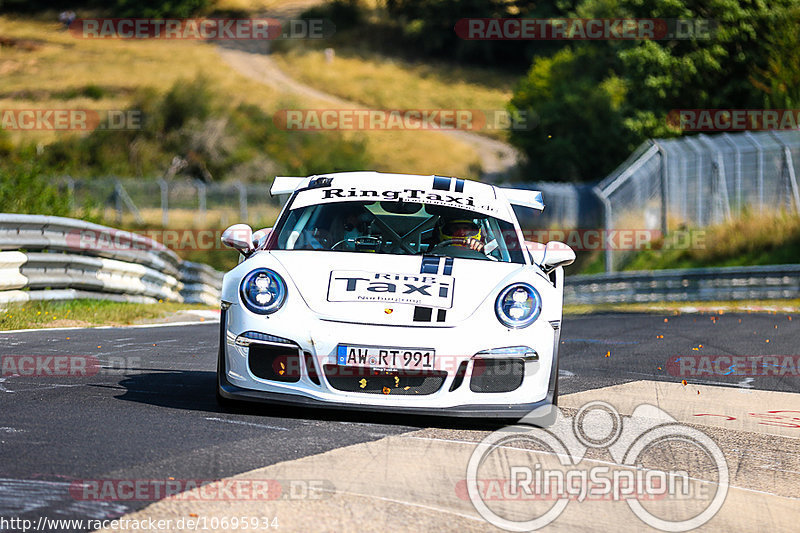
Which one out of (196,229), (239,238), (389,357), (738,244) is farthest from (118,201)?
(389,357)

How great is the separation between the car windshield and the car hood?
0.33 metres

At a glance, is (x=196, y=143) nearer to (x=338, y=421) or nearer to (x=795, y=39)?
(x=795, y=39)

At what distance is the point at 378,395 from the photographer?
20.4 feet

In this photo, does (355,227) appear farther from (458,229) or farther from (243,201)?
(243,201)

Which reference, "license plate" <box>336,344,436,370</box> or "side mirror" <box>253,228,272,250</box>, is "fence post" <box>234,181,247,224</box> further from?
"license plate" <box>336,344,436,370</box>

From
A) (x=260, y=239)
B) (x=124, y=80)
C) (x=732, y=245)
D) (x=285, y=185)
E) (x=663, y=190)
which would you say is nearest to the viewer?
(x=260, y=239)

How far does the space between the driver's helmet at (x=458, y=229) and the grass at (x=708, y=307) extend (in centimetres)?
1158

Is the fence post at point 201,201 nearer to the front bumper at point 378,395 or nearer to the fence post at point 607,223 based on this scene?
the fence post at point 607,223

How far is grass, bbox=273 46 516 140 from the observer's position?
77.2m

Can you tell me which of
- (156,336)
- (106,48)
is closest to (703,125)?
(156,336)

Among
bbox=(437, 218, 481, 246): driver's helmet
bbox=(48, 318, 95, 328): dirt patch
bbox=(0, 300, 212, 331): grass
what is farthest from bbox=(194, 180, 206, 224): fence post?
bbox=(437, 218, 481, 246): driver's helmet

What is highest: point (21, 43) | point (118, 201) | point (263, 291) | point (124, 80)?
point (21, 43)

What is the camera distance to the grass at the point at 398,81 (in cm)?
7719

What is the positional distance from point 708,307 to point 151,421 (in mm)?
15760
